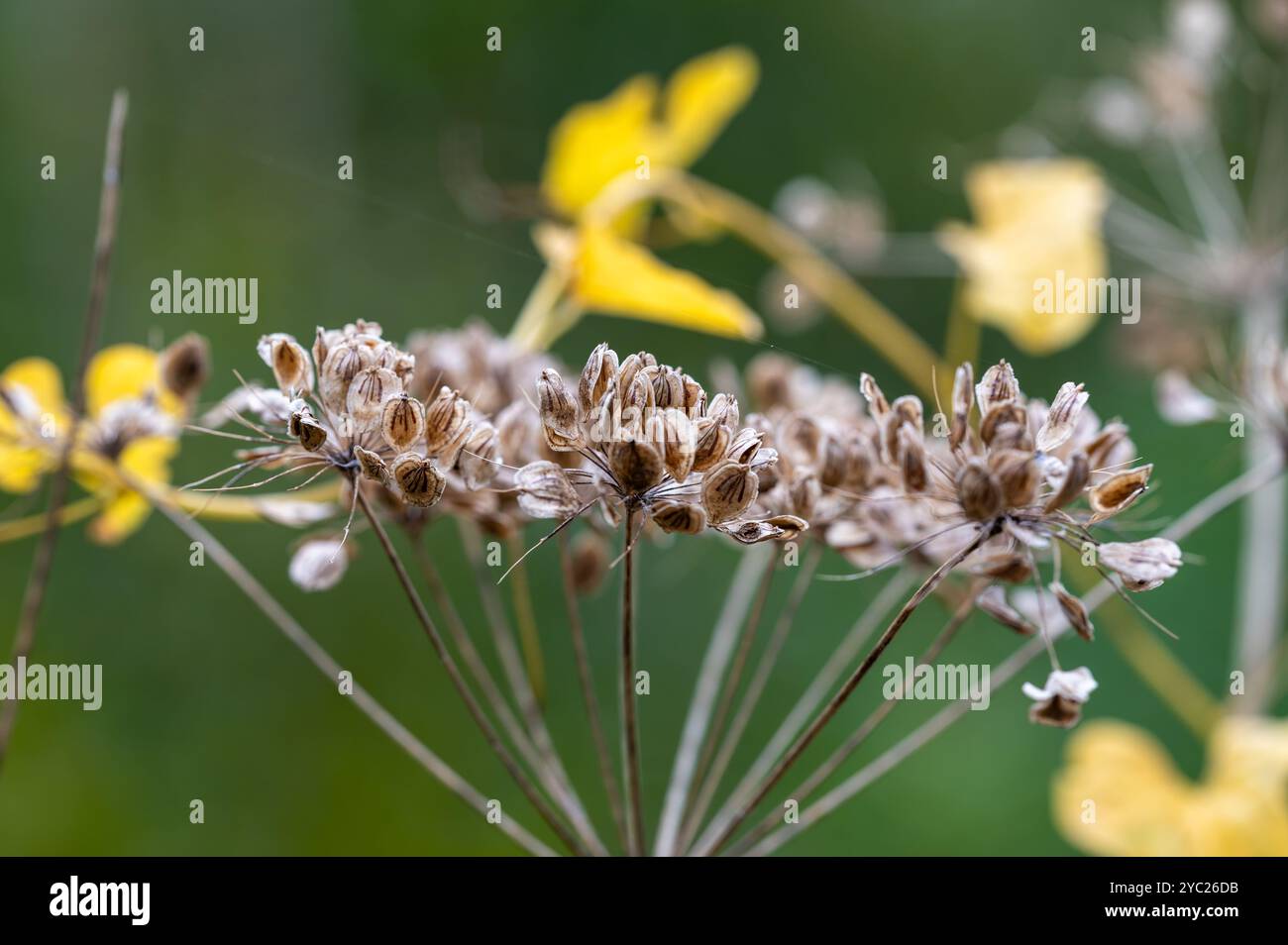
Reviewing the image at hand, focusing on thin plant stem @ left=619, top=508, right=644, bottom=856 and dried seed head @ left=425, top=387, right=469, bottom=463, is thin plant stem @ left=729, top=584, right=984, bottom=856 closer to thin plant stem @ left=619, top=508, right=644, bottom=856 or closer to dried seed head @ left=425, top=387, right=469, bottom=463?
thin plant stem @ left=619, top=508, right=644, bottom=856

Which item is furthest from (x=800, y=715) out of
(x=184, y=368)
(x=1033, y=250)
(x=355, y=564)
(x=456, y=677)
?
(x=355, y=564)

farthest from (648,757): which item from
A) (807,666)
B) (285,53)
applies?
(285,53)

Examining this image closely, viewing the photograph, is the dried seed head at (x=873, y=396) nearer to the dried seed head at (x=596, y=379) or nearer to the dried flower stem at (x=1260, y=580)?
the dried seed head at (x=596, y=379)

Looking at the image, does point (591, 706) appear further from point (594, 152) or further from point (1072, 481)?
point (594, 152)

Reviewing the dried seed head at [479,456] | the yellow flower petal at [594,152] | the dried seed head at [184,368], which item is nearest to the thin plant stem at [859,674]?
the dried seed head at [479,456]

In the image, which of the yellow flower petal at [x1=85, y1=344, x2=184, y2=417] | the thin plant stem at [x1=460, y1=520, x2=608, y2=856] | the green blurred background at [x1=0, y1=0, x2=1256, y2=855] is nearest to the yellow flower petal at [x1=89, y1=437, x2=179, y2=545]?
the yellow flower petal at [x1=85, y1=344, x2=184, y2=417]
